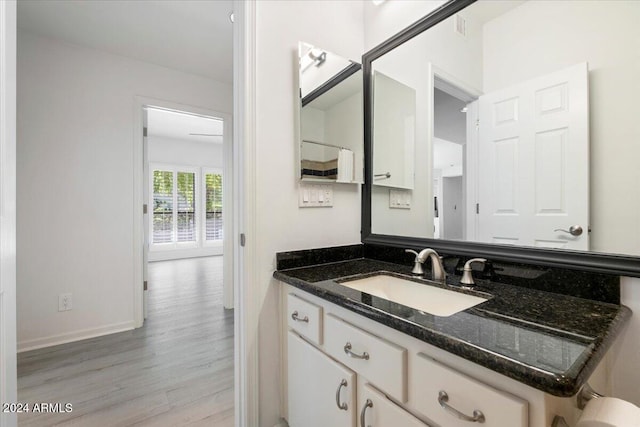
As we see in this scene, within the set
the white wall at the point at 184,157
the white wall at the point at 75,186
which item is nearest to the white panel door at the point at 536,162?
the white wall at the point at 75,186

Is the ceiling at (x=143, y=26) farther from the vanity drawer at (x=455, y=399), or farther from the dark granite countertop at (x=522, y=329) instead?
the vanity drawer at (x=455, y=399)

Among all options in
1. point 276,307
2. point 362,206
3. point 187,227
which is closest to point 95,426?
point 276,307

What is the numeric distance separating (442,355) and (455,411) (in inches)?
4.1

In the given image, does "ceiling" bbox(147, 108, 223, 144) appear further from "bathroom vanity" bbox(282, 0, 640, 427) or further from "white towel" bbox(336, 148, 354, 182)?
"bathroom vanity" bbox(282, 0, 640, 427)

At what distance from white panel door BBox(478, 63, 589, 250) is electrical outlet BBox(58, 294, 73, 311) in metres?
3.19

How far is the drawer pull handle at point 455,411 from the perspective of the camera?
547mm

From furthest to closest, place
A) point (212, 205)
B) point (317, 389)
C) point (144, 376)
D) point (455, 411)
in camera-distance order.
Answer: point (212, 205) < point (144, 376) < point (317, 389) < point (455, 411)

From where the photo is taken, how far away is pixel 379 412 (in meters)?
0.77

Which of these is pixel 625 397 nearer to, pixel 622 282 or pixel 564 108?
pixel 622 282

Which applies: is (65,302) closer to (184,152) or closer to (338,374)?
(338,374)

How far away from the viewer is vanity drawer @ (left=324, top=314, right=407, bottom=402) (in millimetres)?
709

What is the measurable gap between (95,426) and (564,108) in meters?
2.50

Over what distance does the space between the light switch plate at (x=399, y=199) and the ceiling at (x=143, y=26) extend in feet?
5.95

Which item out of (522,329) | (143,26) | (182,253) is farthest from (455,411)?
(182,253)
